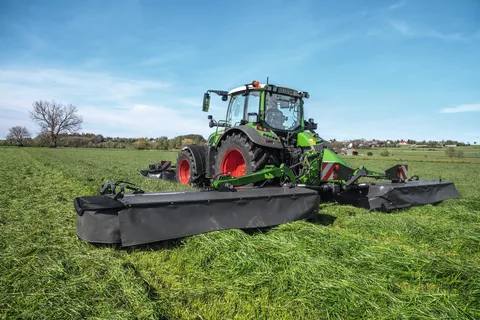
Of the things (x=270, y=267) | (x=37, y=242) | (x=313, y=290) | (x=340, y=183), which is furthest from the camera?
(x=340, y=183)

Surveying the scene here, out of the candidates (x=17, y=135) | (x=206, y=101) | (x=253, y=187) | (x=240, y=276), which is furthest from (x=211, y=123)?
(x=17, y=135)

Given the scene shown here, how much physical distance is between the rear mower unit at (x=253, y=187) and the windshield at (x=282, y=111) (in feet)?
0.07

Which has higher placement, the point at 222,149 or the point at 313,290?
the point at 222,149

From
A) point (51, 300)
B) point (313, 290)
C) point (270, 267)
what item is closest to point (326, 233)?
point (270, 267)

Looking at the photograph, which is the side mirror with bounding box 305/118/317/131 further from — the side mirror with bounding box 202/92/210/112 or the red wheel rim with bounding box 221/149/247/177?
the side mirror with bounding box 202/92/210/112

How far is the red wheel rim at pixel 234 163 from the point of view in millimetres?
Result: 6383

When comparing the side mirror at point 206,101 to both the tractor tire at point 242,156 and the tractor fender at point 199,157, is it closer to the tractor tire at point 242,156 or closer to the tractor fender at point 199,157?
the tractor tire at point 242,156

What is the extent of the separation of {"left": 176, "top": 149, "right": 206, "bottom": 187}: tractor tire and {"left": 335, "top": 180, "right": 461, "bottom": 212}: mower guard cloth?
3470 millimetres

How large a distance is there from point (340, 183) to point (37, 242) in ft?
14.8

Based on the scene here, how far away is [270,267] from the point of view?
2838 millimetres

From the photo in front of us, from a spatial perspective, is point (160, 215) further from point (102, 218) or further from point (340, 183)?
point (340, 183)

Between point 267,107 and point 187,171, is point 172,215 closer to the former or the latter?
point 267,107

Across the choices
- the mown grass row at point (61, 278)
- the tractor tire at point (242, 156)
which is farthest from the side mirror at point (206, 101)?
the mown grass row at point (61, 278)

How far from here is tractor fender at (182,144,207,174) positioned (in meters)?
7.91
